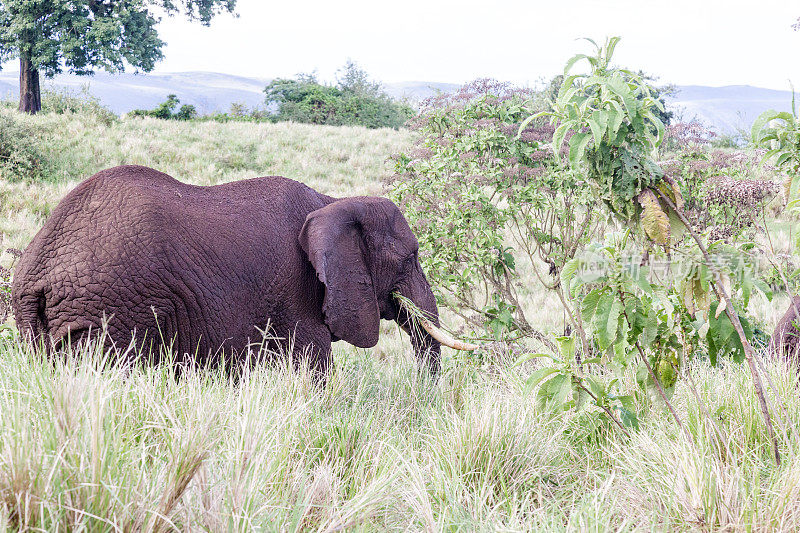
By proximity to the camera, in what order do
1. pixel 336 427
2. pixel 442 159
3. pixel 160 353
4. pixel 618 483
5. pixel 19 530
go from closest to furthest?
pixel 19 530
pixel 618 483
pixel 336 427
pixel 160 353
pixel 442 159

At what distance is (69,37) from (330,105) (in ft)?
43.9

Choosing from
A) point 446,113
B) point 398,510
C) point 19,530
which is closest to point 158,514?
point 19,530

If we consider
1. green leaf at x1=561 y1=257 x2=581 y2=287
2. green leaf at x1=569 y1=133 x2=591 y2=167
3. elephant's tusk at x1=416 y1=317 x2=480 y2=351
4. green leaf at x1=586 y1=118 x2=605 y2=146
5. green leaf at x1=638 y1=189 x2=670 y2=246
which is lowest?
elephant's tusk at x1=416 y1=317 x2=480 y2=351

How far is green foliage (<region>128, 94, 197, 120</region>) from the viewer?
2920cm

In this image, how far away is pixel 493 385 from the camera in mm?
5273

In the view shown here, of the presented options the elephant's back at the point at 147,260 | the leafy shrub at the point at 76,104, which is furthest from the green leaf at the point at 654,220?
the leafy shrub at the point at 76,104

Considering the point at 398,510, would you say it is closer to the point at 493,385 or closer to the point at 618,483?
the point at 618,483

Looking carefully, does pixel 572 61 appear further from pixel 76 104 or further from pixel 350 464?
pixel 76 104

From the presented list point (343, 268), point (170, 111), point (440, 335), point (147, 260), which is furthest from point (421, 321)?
point (170, 111)

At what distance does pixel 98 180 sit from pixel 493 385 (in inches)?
121

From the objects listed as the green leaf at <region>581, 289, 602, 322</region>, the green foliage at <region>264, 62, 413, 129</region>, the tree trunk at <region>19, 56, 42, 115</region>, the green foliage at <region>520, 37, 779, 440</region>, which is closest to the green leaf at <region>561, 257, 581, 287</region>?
the green foliage at <region>520, 37, 779, 440</region>

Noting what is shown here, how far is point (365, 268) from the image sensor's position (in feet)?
17.6

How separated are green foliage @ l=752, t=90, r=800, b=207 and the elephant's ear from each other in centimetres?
280

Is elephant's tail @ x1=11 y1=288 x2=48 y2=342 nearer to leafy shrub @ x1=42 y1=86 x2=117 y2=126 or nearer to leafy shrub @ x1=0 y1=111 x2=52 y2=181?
leafy shrub @ x1=0 y1=111 x2=52 y2=181
